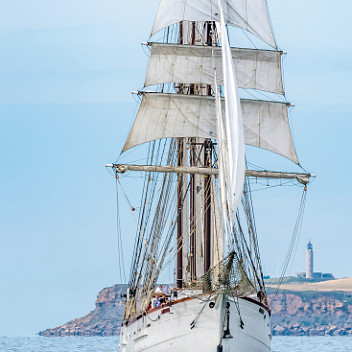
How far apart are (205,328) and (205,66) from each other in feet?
61.4

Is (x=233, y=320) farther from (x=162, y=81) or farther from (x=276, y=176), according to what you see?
(x=162, y=81)

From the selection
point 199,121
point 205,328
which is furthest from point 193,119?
point 205,328

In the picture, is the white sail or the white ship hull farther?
the white ship hull

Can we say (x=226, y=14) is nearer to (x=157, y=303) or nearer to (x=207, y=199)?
(x=207, y=199)

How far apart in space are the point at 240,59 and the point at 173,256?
43.7ft

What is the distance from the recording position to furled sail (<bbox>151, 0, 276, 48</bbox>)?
211 feet

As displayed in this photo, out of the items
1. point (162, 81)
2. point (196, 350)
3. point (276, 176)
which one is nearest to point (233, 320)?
point (196, 350)

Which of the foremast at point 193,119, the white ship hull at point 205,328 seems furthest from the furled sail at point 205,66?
the white ship hull at point 205,328

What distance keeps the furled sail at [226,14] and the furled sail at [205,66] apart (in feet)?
4.10

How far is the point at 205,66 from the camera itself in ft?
215

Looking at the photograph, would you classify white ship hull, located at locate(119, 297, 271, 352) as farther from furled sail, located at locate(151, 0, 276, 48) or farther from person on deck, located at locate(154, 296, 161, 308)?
furled sail, located at locate(151, 0, 276, 48)

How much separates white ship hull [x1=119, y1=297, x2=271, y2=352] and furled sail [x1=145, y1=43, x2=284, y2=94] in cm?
1640

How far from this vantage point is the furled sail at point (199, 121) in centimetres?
6438

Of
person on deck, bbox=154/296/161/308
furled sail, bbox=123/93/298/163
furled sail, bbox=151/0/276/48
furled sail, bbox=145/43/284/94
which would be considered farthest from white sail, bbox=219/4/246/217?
furled sail, bbox=145/43/284/94
